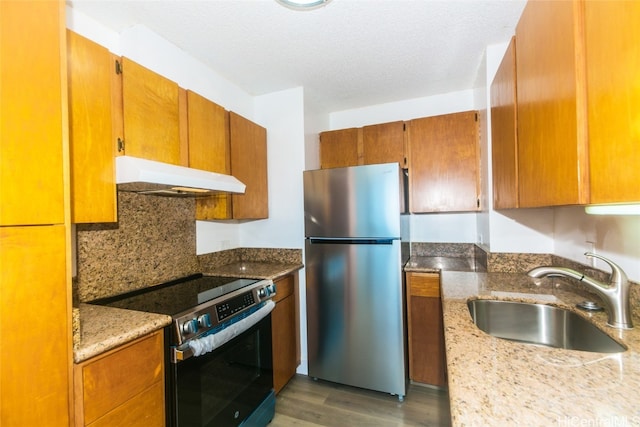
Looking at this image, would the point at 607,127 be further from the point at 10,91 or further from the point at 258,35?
the point at 258,35

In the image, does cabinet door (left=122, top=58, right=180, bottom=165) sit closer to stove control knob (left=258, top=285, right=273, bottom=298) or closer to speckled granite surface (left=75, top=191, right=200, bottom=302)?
speckled granite surface (left=75, top=191, right=200, bottom=302)

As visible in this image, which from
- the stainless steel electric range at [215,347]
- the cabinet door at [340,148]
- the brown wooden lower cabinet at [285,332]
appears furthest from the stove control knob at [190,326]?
the cabinet door at [340,148]

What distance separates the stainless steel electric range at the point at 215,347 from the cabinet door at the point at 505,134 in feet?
5.06

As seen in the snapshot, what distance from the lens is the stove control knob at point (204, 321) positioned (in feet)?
4.40

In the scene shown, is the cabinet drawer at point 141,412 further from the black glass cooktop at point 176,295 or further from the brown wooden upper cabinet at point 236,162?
the brown wooden upper cabinet at point 236,162

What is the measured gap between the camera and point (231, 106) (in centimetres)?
242

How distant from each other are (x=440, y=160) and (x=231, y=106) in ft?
6.12

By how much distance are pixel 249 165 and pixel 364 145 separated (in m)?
1.14

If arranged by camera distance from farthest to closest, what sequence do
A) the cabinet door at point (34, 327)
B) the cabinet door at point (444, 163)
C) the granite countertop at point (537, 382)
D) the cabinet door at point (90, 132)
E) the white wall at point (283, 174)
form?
the white wall at point (283, 174), the cabinet door at point (444, 163), the cabinet door at point (90, 132), the cabinet door at point (34, 327), the granite countertop at point (537, 382)

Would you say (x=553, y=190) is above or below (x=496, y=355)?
above

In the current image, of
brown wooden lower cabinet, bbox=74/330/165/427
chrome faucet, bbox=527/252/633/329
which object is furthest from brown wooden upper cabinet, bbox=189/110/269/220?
chrome faucet, bbox=527/252/633/329

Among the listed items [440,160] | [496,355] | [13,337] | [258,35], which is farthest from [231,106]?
[496,355]

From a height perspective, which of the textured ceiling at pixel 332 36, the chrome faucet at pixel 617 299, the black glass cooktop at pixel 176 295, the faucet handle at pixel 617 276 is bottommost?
the black glass cooktop at pixel 176 295

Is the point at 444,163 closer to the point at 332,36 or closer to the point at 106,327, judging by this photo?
the point at 332,36
